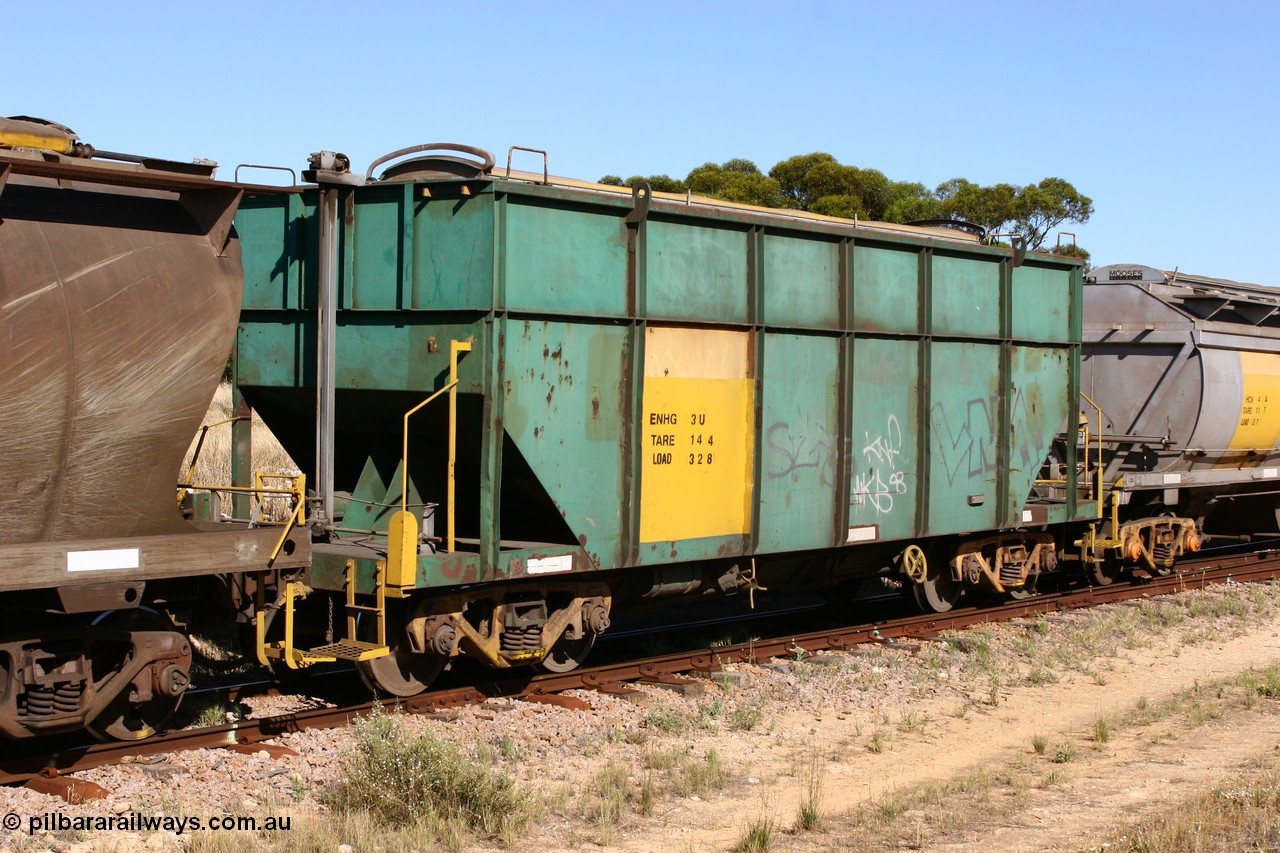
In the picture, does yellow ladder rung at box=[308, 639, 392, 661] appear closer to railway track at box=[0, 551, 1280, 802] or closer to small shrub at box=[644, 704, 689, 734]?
railway track at box=[0, 551, 1280, 802]

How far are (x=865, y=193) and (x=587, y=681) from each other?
1583 inches

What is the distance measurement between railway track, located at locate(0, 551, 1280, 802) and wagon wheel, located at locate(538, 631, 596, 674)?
10cm

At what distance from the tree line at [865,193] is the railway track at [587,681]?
28166 millimetres

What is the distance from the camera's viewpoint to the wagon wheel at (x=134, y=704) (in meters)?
7.88

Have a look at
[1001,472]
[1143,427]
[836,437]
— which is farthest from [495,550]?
[1143,427]

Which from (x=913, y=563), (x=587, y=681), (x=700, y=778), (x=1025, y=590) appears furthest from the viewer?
(x=1025, y=590)

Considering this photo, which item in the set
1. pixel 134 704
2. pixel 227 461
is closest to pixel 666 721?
pixel 134 704

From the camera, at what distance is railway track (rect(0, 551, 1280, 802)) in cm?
773

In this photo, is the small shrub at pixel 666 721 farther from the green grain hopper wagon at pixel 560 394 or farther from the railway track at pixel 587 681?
the green grain hopper wagon at pixel 560 394

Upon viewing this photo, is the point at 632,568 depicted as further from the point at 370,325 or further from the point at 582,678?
the point at 370,325

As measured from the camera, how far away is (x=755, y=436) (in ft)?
35.5

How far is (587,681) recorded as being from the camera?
33.9 ft

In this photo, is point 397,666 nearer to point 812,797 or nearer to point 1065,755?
point 812,797

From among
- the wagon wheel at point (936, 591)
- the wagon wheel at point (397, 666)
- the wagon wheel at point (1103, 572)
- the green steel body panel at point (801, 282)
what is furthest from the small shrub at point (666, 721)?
the wagon wheel at point (1103, 572)
